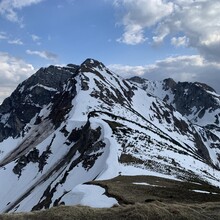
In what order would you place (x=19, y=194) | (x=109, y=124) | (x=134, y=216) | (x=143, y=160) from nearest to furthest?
(x=134, y=216)
(x=143, y=160)
(x=109, y=124)
(x=19, y=194)

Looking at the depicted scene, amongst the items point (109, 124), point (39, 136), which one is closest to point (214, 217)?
point (109, 124)

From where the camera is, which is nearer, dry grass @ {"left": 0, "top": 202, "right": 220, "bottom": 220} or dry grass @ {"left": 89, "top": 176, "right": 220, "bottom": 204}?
dry grass @ {"left": 0, "top": 202, "right": 220, "bottom": 220}

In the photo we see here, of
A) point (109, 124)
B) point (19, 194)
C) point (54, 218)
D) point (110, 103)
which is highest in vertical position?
point (110, 103)

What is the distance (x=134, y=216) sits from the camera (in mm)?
24250

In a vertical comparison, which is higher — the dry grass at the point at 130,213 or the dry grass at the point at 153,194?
the dry grass at the point at 130,213

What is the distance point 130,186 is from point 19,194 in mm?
86556

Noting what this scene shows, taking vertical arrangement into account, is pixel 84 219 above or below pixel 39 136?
below

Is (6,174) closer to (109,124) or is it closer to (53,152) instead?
(53,152)

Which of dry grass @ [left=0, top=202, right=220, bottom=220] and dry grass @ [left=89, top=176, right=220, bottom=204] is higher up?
dry grass @ [left=0, top=202, right=220, bottom=220]

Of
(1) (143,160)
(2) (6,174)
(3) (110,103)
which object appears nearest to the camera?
(1) (143,160)

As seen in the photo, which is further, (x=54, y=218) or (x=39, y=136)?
(x=39, y=136)

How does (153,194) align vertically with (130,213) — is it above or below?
below

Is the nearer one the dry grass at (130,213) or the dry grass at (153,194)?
the dry grass at (130,213)

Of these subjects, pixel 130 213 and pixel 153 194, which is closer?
pixel 130 213
